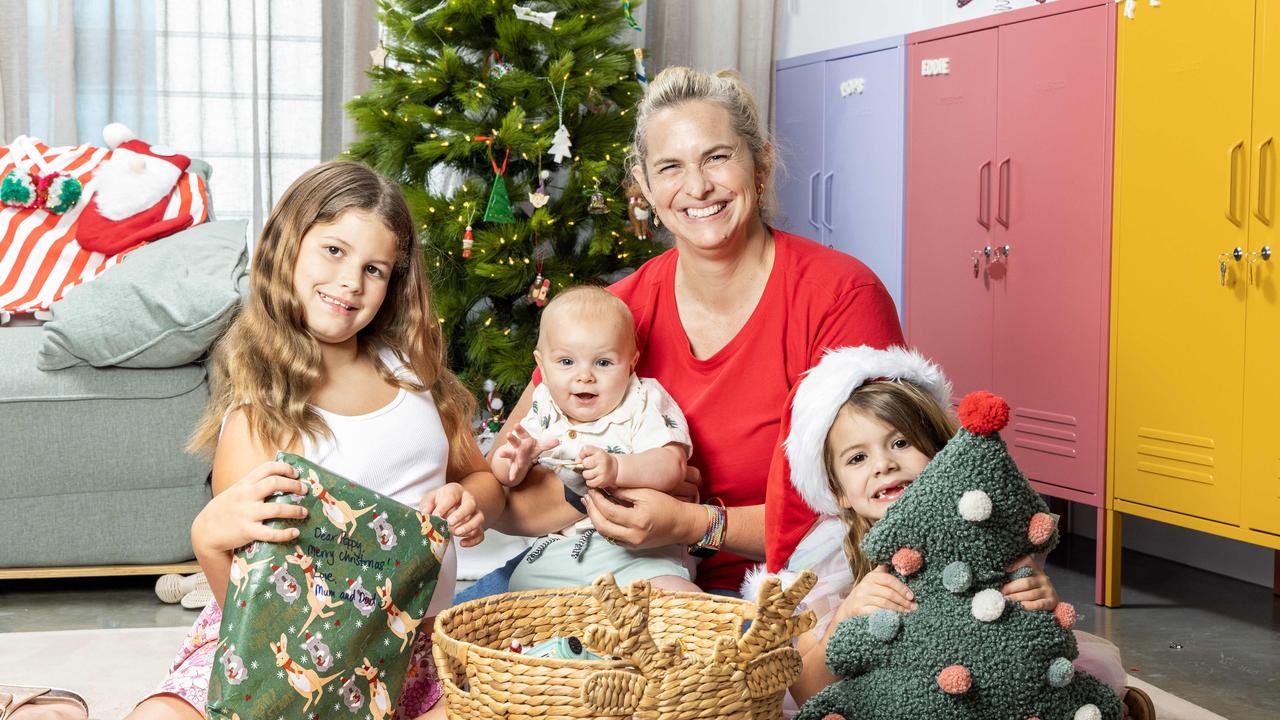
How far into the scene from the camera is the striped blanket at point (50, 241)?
322 centimetres

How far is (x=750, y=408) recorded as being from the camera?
6.40 feet

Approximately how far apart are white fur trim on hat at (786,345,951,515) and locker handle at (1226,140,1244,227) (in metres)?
1.50

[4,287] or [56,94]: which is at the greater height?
[56,94]

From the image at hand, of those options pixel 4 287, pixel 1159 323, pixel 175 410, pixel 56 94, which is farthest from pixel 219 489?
pixel 56 94

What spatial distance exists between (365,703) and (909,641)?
640mm

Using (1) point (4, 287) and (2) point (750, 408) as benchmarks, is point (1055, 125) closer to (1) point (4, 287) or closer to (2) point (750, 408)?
(2) point (750, 408)

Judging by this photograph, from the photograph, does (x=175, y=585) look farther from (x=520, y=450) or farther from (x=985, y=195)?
(x=985, y=195)

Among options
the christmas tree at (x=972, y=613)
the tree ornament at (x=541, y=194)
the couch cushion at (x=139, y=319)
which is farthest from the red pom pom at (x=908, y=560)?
the tree ornament at (x=541, y=194)

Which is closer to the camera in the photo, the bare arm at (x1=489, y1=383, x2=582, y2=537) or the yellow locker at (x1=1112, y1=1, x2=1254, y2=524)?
the bare arm at (x1=489, y1=383, x2=582, y2=537)

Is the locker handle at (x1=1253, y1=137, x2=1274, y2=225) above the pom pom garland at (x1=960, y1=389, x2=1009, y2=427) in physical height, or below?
above

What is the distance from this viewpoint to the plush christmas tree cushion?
1328mm

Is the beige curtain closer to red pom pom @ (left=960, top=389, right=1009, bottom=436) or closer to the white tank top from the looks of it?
the white tank top

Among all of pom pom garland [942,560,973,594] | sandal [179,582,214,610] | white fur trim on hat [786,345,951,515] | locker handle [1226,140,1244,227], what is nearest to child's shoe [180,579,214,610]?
sandal [179,582,214,610]

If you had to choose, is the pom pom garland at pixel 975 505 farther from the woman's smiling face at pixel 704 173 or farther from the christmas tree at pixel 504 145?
the christmas tree at pixel 504 145
